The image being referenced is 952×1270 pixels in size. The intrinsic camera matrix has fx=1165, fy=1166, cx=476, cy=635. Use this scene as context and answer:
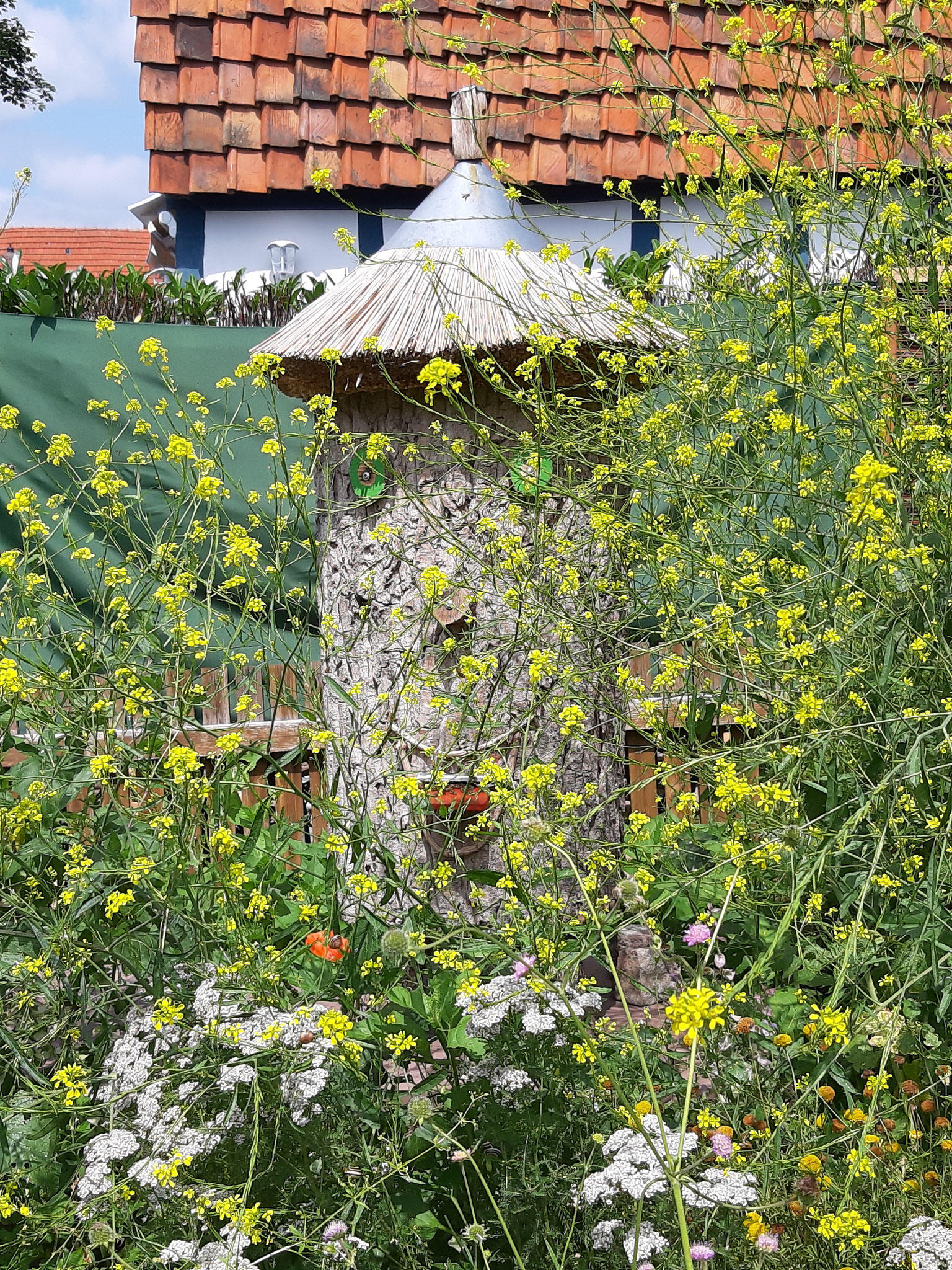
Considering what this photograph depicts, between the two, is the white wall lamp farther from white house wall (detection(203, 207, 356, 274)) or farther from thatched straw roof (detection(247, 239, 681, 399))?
thatched straw roof (detection(247, 239, 681, 399))

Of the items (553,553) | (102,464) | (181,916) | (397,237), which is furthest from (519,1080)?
(397,237)

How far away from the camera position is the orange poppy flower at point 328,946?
5.99 ft

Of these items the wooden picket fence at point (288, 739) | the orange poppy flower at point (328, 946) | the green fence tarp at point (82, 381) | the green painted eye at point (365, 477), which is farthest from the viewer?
the green fence tarp at point (82, 381)

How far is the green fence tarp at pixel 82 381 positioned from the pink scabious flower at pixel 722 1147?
3416 mm

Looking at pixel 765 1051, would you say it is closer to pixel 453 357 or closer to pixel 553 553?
pixel 553 553

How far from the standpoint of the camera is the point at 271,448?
2305 mm

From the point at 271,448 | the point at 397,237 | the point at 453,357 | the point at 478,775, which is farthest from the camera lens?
the point at 397,237

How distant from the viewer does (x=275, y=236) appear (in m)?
5.85

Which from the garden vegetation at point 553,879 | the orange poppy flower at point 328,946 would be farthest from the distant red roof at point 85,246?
the orange poppy flower at point 328,946

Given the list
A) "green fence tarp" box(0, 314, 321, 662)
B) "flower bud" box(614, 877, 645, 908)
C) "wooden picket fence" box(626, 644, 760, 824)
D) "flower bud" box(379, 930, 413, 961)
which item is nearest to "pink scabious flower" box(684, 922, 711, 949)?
"wooden picket fence" box(626, 644, 760, 824)

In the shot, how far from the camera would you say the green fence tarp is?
4.73 meters

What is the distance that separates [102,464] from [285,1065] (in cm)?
145

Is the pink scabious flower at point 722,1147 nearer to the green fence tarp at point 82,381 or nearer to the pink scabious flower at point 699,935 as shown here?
the pink scabious flower at point 699,935

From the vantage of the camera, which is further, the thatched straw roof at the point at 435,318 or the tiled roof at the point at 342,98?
the tiled roof at the point at 342,98
